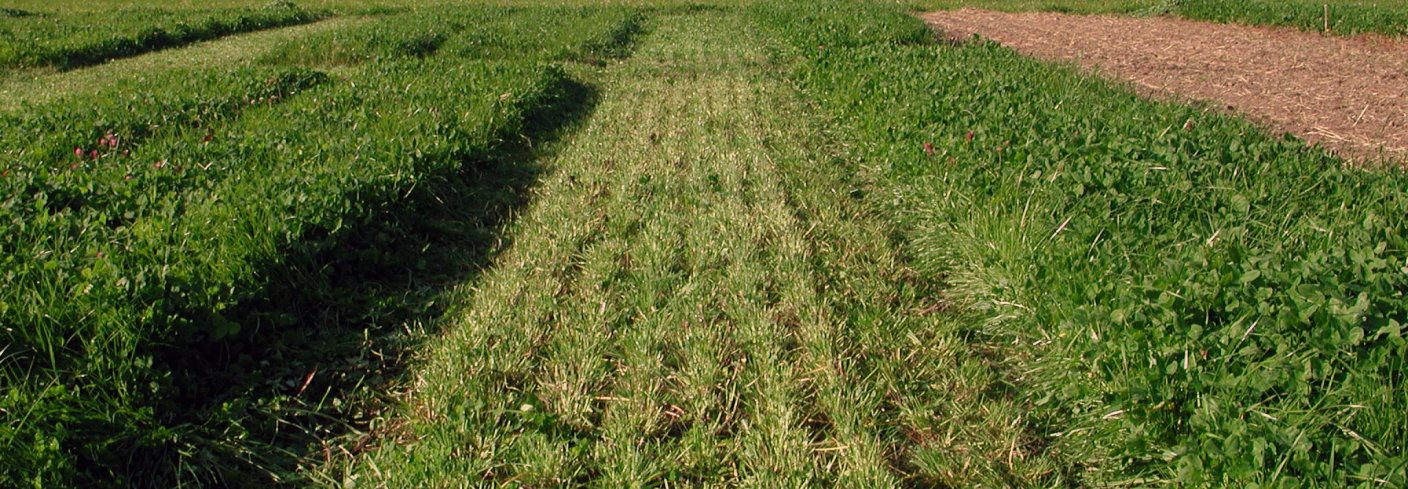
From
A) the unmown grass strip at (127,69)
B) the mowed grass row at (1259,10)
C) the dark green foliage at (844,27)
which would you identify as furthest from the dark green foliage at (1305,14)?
the unmown grass strip at (127,69)

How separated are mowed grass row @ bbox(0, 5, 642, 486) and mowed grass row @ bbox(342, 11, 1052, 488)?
2.34 ft

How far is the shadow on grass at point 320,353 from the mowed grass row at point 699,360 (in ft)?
0.62

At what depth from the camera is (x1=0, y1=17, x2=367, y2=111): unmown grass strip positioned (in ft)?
33.2

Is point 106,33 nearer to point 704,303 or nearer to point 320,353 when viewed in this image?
point 320,353

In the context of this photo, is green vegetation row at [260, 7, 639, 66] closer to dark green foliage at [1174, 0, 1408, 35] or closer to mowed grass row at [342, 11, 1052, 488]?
mowed grass row at [342, 11, 1052, 488]

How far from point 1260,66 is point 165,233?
12941 mm

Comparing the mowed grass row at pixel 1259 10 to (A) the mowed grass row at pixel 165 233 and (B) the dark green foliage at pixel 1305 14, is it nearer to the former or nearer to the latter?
(B) the dark green foliage at pixel 1305 14

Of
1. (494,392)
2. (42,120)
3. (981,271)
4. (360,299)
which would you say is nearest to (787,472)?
(494,392)

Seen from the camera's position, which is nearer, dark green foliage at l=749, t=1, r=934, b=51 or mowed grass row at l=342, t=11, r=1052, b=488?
mowed grass row at l=342, t=11, r=1052, b=488

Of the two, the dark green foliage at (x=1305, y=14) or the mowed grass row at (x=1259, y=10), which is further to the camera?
the mowed grass row at (x=1259, y=10)

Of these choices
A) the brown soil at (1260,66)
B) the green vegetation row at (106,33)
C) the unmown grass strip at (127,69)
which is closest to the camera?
the brown soil at (1260,66)

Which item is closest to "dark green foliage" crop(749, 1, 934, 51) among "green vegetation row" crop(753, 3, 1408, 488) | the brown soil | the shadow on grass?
the brown soil

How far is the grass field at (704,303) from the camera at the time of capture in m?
2.86

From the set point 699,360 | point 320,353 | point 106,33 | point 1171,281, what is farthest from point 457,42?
point 1171,281
